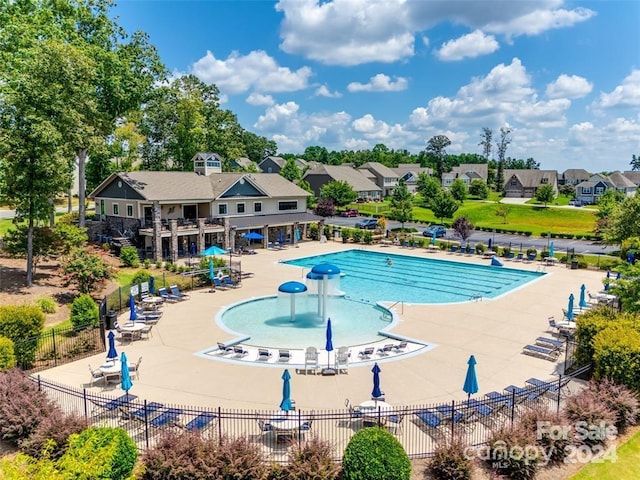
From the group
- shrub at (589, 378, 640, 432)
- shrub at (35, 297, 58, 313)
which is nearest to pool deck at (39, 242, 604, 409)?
shrub at (589, 378, 640, 432)

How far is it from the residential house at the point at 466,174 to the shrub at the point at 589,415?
4114 inches

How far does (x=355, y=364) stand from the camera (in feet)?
58.1

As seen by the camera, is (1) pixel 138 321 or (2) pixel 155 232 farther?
(2) pixel 155 232

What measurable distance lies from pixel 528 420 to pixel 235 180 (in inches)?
1470

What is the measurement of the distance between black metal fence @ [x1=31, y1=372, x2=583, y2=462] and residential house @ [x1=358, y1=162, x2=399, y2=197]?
88.2 meters

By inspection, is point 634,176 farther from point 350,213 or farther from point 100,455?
point 100,455

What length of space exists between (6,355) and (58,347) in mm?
3376

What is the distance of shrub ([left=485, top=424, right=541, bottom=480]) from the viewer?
1111 centimetres

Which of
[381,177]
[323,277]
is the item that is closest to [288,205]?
[323,277]

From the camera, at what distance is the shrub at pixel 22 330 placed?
1706 cm

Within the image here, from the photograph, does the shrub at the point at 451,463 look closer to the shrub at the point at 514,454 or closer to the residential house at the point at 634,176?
the shrub at the point at 514,454

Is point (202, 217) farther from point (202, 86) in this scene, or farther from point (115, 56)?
point (202, 86)

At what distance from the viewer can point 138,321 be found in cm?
2172

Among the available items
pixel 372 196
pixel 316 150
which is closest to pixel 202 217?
pixel 372 196
